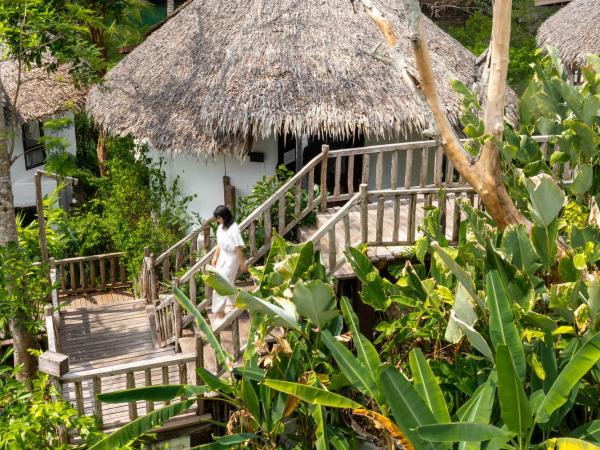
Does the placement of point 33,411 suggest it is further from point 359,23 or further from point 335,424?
point 359,23

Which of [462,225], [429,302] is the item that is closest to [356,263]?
[429,302]

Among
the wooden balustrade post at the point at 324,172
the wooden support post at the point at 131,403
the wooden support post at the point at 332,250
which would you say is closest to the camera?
the wooden support post at the point at 131,403

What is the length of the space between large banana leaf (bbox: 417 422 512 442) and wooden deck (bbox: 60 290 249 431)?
3152mm

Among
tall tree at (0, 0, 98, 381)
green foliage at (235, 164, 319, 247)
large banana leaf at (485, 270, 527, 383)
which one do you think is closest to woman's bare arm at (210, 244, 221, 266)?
green foliage at (235, 164, 319, 247)

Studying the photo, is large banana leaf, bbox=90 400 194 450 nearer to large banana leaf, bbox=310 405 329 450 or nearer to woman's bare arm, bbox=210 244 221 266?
large banana leaf, bbox=310 405 329 450

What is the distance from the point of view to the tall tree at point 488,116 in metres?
5.63

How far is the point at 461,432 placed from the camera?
4000 mm

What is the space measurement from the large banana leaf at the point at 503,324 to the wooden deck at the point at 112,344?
3200mm

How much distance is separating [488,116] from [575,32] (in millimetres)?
13143

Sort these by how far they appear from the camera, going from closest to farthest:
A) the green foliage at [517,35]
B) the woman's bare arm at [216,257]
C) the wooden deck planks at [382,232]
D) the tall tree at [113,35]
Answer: the wooden deck planks at [382,232] → the woman's bare arm at [216,257] → the tall tree at [113,35] → the green foliage at [517,35]

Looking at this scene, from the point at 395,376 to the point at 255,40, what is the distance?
697cm

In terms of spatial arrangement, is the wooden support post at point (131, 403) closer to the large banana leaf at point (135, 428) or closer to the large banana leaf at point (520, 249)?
the large banana leaf at point (135, 428)

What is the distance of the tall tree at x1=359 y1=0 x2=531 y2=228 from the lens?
5.63m

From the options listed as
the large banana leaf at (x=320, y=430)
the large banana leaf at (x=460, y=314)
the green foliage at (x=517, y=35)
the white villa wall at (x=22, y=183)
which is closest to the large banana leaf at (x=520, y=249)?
the large banana leaf at (x=460, y=314)
